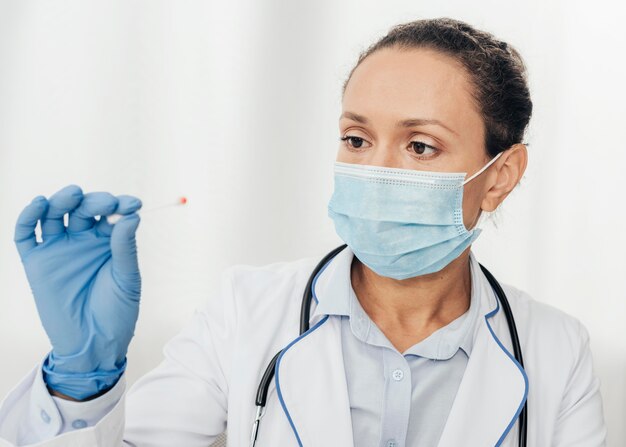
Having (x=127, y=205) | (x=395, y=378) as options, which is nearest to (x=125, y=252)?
(x=127, y=205)

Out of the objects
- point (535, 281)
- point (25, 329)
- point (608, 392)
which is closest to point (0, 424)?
point (25, 329)

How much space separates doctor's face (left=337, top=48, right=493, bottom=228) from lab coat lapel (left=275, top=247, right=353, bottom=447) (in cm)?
28

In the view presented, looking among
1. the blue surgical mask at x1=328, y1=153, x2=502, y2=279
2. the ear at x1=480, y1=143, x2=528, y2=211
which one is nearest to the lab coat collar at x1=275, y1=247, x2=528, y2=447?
the blue surgical mask at x1=328, y1=153, x2=502, y2=279

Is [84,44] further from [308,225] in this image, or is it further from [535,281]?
[535,281]

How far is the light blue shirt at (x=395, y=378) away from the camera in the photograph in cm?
146

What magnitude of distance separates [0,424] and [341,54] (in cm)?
132

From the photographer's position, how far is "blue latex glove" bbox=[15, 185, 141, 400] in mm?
1272

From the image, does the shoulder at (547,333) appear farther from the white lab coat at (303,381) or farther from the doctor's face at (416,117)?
the doctor's face at (416,117)

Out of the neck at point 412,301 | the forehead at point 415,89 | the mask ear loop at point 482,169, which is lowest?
the neck at point 412,301

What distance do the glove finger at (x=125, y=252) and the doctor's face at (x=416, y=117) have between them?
0.43 meters

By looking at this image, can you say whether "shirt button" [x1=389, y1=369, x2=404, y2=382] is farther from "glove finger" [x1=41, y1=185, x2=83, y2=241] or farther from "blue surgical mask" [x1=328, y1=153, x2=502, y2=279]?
"glove finger" [x1=41, y1=185, x2=83, y2=241]

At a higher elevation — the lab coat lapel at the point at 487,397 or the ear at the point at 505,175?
the ear at the point at 505,175

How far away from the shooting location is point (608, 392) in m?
2.24

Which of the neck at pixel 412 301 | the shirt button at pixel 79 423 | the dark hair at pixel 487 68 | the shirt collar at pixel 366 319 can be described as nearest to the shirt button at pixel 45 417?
the shirt button at pixel 79 423
